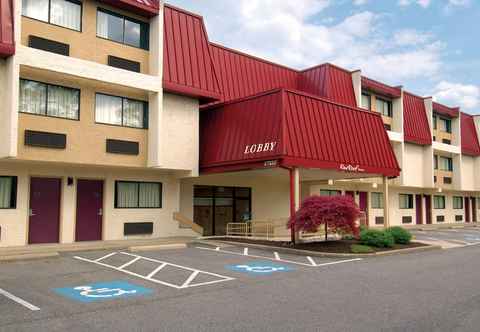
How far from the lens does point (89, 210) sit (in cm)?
1916

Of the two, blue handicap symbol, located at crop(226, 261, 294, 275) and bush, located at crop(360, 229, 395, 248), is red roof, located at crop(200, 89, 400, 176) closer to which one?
bush, located at crop(360, 229, 395, 248)

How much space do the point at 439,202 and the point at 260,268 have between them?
33171 mm

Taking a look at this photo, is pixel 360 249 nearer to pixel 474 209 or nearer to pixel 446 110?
pixel 446 110

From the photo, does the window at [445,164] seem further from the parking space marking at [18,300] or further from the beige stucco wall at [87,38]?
the parking space marking at [18,300]

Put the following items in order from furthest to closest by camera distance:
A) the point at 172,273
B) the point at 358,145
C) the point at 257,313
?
the point at 358,145 < the point at 172,273 < the point at 257,313

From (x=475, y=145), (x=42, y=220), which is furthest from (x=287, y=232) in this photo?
(x=475, y=145)

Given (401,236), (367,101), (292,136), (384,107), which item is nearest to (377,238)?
(401,236)

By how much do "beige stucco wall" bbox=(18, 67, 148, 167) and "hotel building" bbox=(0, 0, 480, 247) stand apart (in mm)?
41

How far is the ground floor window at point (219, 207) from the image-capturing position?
2414 cm

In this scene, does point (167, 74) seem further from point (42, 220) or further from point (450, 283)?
point (450, 283)

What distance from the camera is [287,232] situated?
89.0ft

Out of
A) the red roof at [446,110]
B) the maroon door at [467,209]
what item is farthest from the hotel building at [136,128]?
the maroon door at [467,209]

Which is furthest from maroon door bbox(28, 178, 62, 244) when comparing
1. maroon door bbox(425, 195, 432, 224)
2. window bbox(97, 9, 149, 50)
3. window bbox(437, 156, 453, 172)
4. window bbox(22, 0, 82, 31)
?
window bbox(437, 156, 453, 172)

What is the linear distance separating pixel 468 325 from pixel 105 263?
31.8 feet
